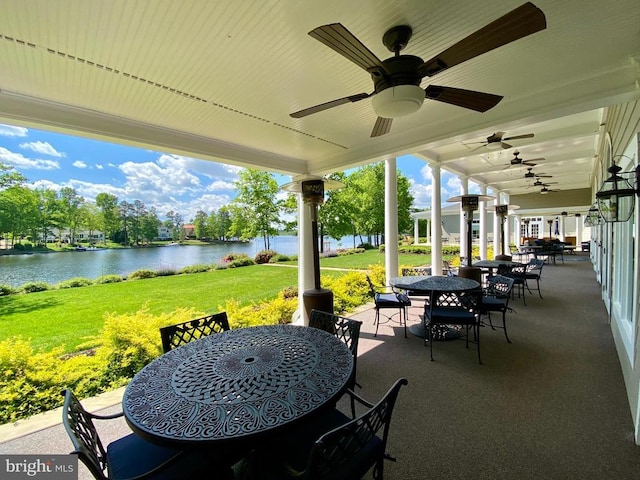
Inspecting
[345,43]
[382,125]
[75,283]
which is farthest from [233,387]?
[75,283]

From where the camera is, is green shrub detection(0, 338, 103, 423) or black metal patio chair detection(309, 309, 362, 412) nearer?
black metal patio chair detection(309, 309, 362, 412)

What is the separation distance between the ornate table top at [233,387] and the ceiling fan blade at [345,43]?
1.89 meters

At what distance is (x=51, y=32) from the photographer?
1.78 m

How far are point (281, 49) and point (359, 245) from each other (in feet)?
61.3

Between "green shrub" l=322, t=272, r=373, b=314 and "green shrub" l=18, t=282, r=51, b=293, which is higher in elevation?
"green shrub" l=18, t=282, r=51, b=293

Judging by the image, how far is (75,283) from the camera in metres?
7.18

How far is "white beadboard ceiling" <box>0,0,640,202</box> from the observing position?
5.64 ft

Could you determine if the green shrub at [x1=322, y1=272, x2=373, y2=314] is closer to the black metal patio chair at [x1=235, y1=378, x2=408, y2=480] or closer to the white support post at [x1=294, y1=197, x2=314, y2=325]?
the white support post at [x1=294, y1=197, x2=314, y2=325]

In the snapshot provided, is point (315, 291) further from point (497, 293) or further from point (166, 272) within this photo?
point (166, 272)

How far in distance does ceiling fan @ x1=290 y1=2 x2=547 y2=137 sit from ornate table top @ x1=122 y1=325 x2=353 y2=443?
184 cm

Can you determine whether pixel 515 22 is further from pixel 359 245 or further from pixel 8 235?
pixel 359 245

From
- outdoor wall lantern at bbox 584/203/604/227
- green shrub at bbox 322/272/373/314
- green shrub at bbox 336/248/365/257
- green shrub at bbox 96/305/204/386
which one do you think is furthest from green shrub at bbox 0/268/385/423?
green shrub at bbox 336/248/365/257

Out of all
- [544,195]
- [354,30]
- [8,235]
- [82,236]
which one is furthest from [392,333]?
[544,195]

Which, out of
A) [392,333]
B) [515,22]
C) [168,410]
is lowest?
[392,333]
